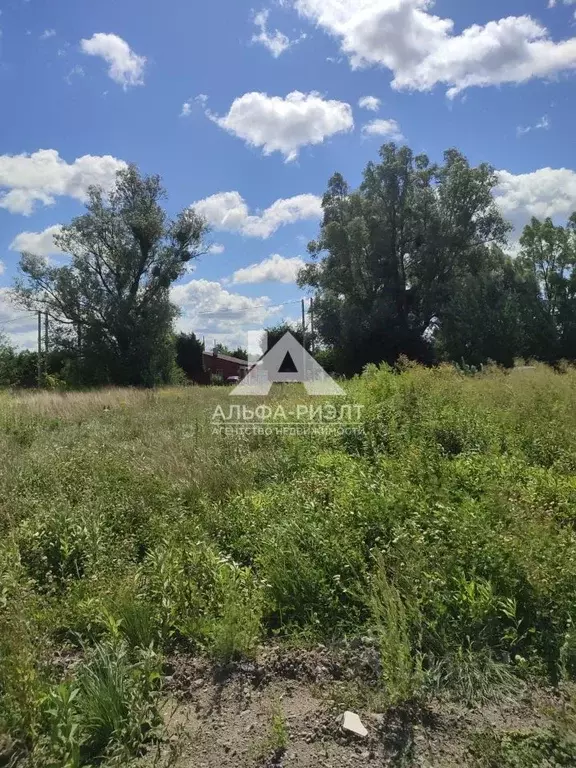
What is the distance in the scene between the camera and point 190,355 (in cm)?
3884

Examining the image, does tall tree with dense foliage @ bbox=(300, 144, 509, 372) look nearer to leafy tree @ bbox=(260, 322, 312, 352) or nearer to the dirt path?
leafy tree @ bbox=(260, 322, 312, 352)

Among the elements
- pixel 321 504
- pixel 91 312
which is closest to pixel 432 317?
pixel 91 312

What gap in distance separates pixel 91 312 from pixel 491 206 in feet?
73.9

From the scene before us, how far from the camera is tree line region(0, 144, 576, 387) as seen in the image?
25594mm

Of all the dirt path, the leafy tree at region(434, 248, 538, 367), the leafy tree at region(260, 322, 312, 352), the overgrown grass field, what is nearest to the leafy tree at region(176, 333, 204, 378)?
the leafy tree at region(260, 322, 312, 352)

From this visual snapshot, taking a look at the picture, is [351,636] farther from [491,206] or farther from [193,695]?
[491,206]

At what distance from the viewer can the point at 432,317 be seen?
2647 centimetres

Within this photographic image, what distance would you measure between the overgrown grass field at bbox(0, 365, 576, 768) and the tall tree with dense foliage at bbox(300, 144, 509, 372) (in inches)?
814

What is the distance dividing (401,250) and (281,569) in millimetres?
25794

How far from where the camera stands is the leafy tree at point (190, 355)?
3853 cm
